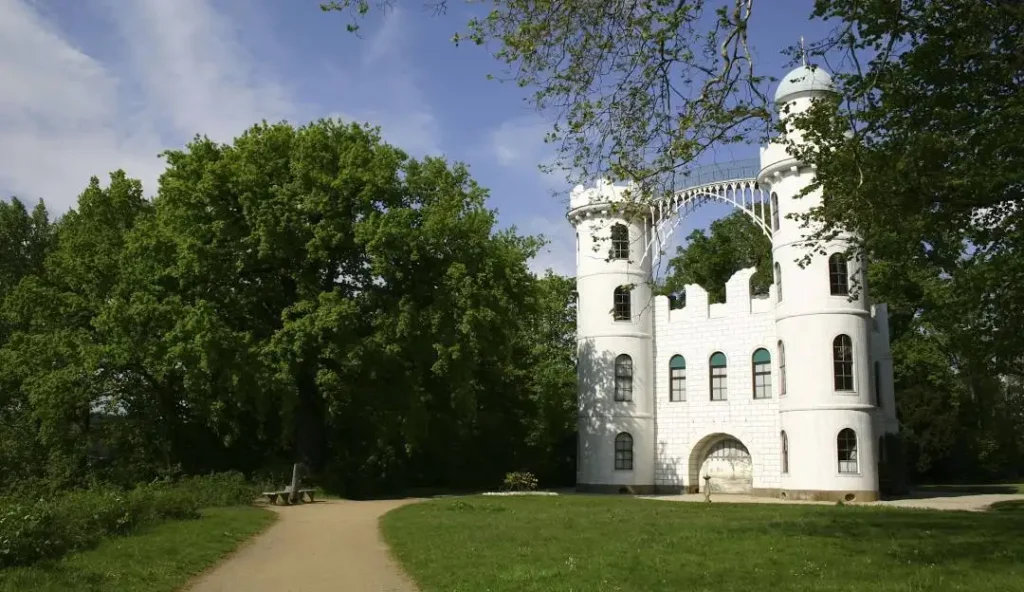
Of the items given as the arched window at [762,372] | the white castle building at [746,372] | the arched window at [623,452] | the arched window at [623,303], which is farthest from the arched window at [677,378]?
the arched window at [762,372]

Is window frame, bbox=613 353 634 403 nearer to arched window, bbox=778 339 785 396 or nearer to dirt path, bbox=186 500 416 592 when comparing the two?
arched window, bbox=778 339 785 396

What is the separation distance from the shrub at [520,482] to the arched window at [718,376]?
7.96 metres

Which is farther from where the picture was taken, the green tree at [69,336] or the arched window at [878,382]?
the arched window at [878,382]

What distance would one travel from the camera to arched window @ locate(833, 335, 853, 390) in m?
31.3

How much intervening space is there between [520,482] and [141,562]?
25.0 metres

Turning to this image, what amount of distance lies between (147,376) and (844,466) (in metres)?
24.3

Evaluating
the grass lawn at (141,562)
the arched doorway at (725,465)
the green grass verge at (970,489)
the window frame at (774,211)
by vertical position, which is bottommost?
the grass lawn at (141,562)

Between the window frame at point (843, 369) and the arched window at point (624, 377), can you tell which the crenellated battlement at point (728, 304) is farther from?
the window frame at point (843, 369)

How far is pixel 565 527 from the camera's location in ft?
59.3

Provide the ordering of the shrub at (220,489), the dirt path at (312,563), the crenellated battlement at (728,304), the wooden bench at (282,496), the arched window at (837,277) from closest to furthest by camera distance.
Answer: the dirt path at (312,563)
the shrub at (220,489)
the wooden bench at (282,496)
the arched window at (837,277)
the crenellated battlement at (728,304)

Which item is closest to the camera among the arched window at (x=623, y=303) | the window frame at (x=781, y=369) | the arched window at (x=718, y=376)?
the window frame at (x=781, y=369)

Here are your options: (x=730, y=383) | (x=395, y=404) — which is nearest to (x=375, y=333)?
(x=395, y=404)

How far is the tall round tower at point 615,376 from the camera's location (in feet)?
120

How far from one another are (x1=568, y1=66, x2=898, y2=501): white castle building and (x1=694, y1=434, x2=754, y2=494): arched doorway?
0.05m
